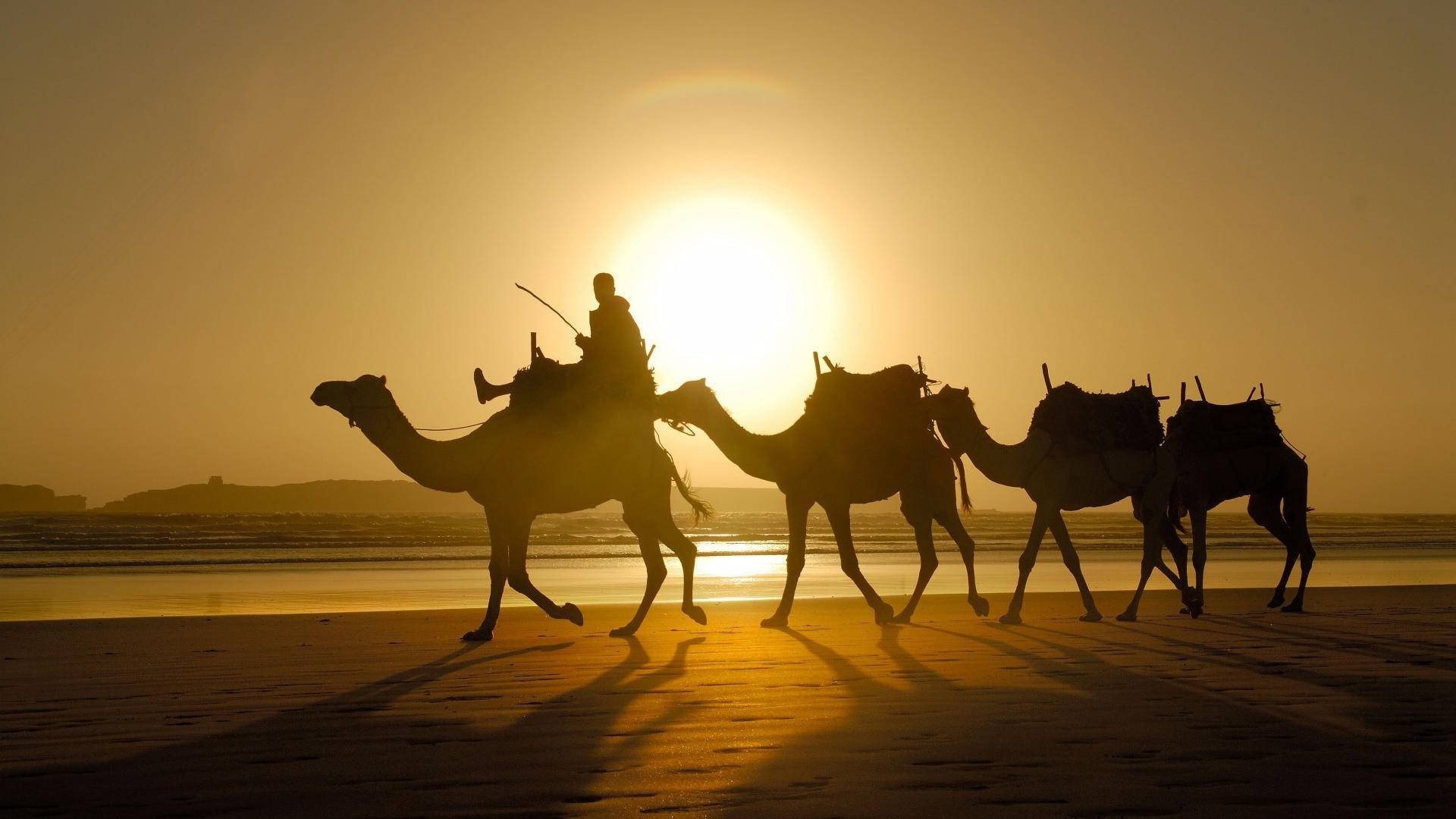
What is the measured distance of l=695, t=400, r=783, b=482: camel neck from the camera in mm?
13281

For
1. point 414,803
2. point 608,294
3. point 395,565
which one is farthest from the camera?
point 395,565

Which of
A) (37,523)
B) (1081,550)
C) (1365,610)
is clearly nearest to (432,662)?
(1365,610)

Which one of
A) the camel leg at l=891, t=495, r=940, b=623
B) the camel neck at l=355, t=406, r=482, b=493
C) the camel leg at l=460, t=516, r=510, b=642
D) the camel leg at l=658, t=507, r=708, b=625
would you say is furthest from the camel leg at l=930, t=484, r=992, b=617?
the camel neck at l=355, t=406, r=482, b=493

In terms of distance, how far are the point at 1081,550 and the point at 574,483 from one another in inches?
1394

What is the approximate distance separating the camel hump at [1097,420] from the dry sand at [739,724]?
2.84 m

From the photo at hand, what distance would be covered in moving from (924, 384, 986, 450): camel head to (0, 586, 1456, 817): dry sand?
9.72 feet

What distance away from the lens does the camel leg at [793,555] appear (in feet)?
43.6

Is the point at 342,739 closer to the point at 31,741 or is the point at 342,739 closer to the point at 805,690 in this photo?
the point at 31,741

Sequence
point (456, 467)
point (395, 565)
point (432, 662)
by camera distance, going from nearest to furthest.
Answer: point (432, 662)
point (456, 467)
point (395, 565)

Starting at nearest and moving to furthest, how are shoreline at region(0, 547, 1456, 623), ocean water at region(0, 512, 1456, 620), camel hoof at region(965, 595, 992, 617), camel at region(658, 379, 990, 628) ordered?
camel at region(658, 379, 990, 628), camel hoof at region(965, 595, 992, 617), shoreline at region(0, 547, 1456, 623), ocean water at region(0, 512, 1456, 620)

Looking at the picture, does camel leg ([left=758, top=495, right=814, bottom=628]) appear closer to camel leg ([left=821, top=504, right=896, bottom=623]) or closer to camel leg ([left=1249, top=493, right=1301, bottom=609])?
camel leg ([left=821, top=504, right=896, bottom=623])

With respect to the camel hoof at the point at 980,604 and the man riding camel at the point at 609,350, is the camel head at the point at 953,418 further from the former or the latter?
the man riding camel at the point at 609,350

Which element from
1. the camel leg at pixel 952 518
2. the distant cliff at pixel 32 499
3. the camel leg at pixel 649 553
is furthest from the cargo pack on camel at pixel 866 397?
the distant cliff at pixel 32 499

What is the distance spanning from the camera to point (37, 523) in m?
63.3
